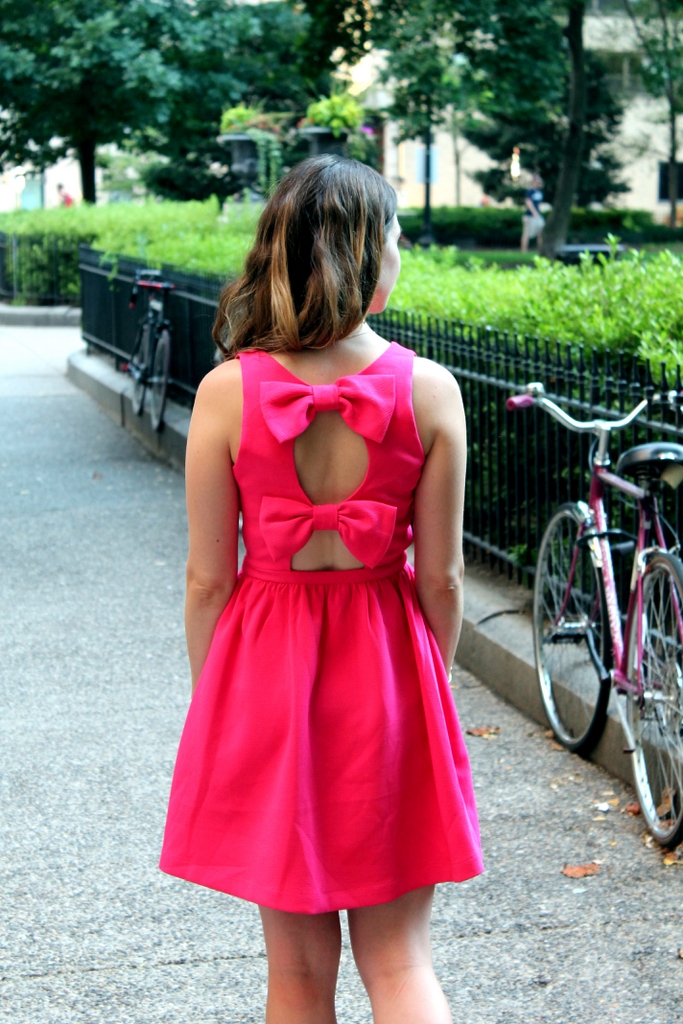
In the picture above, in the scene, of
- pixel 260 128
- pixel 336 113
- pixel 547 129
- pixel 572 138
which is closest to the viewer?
pixel 336 113

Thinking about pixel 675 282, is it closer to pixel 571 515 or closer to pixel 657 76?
pixel 571 515

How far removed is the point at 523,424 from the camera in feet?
17.9

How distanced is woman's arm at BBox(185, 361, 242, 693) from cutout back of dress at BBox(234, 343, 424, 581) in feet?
0.10

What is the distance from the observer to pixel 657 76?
32.5m

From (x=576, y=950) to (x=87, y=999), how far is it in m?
1.22

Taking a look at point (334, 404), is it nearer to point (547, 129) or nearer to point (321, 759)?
point (321, 759)

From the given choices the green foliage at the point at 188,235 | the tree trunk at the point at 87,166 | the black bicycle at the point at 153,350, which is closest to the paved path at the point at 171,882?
the black bicycle at the point at 153,350

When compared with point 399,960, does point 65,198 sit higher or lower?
higher

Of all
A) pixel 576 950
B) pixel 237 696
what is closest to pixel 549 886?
pixel 576 950

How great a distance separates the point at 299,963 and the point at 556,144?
47257mm

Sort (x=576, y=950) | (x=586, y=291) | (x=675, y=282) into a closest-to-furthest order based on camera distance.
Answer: (x=576, y=950) → (x=675, y=282) → (x=586, y=291)

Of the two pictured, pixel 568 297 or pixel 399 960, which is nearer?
pixel 399 960

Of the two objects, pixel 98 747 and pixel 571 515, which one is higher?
pixel 571 515

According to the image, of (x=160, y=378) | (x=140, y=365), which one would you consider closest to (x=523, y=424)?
(x=160, y=378)
